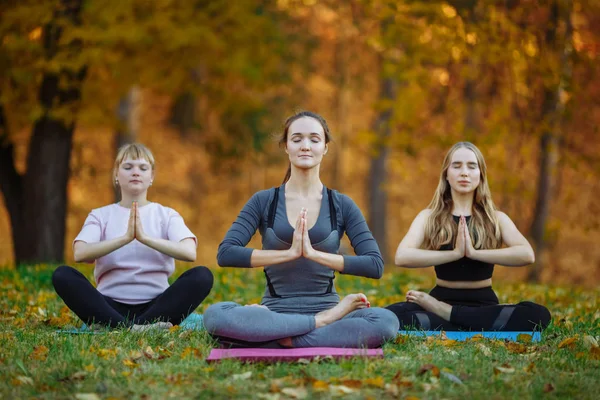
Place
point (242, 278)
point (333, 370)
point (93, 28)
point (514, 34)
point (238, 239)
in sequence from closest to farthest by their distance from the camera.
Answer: point (333, 370) → point (238, 239) → point (242, 278) → point (93, 28) → point (514, 34)

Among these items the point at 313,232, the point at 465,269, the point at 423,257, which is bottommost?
the point at 465,269

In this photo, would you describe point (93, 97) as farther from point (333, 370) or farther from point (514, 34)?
point (333, 370)

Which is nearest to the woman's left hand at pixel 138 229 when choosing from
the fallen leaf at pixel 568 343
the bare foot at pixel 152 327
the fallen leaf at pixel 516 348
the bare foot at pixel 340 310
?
the bare foot at pixel 152 327

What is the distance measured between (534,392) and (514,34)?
7.70 m

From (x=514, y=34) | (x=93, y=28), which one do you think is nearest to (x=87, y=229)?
(x=93, y=28)

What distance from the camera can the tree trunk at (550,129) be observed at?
1031 cm

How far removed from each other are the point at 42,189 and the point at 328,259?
7.64m

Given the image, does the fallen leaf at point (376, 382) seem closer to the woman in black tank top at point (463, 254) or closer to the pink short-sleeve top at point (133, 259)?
A: the woman in black tank top at point (463, 254)

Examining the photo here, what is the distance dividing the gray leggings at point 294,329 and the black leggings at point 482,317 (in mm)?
883

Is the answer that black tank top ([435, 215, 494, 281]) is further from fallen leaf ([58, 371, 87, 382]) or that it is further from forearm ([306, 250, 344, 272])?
fallen leaf ([58, 371, 87, 382])

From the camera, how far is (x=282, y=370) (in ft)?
13.3

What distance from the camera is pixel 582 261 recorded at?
64.6 feet

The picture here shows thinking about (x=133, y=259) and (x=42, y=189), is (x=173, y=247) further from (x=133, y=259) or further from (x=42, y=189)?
(x=42, y=189)

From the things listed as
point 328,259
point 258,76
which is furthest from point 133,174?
point 258,76
